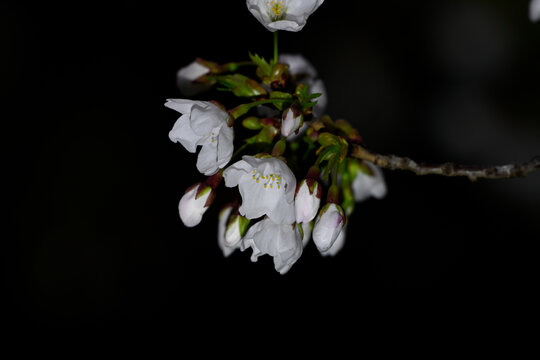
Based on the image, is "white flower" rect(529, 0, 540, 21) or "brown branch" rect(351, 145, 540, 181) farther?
"white flower" rect(529, 0, 540, 21)

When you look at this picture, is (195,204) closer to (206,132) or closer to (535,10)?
(206,132)

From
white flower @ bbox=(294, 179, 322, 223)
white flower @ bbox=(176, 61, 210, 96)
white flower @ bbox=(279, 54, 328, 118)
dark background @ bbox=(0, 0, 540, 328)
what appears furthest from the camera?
dark background @ bbox=(0, 0, 540, 328)

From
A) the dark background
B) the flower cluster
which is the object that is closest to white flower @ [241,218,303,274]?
the flower cluster

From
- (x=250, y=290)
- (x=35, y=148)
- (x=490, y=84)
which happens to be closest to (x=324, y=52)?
(x=490, y=84)

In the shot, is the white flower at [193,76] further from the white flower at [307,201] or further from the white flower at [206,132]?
the white flower at [307,201]

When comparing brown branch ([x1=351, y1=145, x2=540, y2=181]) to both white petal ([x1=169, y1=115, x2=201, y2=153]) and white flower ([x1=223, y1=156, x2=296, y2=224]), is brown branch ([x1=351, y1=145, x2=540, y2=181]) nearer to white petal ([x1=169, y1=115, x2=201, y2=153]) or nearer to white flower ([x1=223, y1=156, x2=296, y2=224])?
white flower ([x1=223, y1=156, x2=296, y2=224])

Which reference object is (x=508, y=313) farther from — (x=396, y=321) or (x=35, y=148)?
(x=35, y=148)

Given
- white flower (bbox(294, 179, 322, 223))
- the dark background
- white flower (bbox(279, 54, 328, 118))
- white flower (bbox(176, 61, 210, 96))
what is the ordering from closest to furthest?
white flower (bbox(294, 179, 322, 223)), white flower (bbox(176, 61, 210, 96)), white flower (bbox(279, 54, 328, 118)), the dark background
